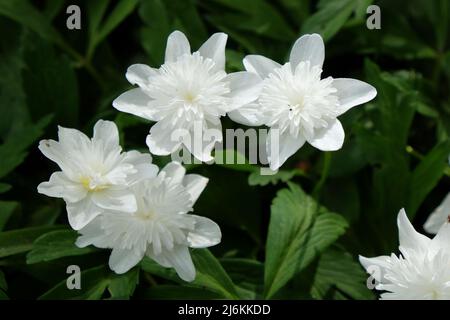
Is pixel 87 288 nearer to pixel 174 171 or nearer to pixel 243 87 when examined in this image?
pixel 174 171

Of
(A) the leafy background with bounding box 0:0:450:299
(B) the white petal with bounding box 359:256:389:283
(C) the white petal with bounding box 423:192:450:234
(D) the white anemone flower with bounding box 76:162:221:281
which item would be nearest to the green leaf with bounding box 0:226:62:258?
(A) the leafy background with bounding box 0:0:450:299

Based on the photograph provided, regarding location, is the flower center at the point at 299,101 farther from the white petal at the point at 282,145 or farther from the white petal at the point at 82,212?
the white petal at the point at 82,212

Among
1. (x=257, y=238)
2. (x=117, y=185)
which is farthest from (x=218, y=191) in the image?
(x=117, y=185)

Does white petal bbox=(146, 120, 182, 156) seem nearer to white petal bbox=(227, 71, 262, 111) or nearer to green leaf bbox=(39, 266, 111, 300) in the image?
white petal bbox=(227, 71, 262, 111)

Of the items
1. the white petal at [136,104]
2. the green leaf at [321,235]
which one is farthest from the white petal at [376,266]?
the white petal at [136,104]

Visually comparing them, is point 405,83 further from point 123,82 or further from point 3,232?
point 3,232
